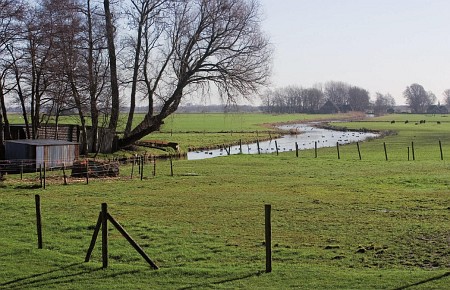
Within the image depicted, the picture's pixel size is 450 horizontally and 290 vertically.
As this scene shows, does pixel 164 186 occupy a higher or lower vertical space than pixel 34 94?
lower

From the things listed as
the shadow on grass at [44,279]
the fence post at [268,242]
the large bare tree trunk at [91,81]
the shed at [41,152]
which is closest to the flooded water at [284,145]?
the large bare tree trunk at [91,81]

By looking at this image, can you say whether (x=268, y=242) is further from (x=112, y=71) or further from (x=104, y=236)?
(x=112, y=71)

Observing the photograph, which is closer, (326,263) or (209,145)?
(326,263)

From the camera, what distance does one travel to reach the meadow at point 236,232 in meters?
12.8

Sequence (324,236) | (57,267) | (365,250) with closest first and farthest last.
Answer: (57,267), (365,250), (324,236)

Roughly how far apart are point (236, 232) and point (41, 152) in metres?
23.8

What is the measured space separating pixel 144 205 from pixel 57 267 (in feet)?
33.1

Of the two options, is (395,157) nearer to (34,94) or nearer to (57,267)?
(34,94)

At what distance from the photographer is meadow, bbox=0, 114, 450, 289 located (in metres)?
12.8

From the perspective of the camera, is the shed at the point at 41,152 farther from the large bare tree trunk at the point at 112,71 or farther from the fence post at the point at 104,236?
the fence post at the point at 104,236

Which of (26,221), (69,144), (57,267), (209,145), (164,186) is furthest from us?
(209,145)

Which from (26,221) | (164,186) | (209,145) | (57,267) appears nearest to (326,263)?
(57,267)

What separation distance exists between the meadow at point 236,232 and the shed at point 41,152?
4.69 meters

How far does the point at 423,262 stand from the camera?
557 inches
